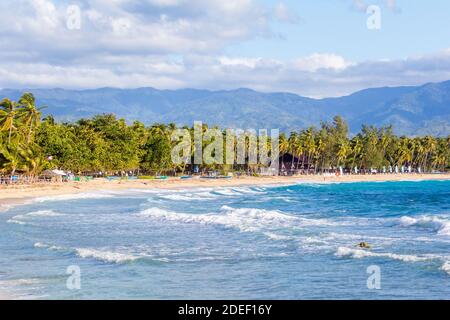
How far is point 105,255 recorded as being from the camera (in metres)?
21.0

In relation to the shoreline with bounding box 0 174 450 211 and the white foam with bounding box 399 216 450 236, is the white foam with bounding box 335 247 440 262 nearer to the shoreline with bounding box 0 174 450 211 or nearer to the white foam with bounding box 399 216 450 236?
the white foam with bounding box 399 216 450 236

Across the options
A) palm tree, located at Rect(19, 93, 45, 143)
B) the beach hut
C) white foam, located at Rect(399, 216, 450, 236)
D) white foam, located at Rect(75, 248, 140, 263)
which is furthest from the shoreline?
white foam, located at Rect(399, 216, 450, 236)

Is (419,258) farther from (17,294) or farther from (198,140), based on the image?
(198,140)

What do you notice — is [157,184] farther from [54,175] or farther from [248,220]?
[248,220]

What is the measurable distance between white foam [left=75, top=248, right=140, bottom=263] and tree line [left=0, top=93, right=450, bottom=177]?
38.5m

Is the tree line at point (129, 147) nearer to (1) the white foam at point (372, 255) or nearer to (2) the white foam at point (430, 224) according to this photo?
(2) the white foam at point (430, 224)

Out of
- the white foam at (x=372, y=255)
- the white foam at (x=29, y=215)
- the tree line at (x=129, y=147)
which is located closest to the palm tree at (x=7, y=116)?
the tree line at (x=129, y=147)

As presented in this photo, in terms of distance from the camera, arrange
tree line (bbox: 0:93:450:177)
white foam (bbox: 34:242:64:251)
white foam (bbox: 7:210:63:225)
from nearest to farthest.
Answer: white foam (bbox: 34:242:64:251), white foam (bbox: 7:210:63:225), tree line (bbox: 0:93:450:177)

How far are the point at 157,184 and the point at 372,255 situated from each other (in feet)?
215

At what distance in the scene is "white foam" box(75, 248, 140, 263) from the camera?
66.2 ft

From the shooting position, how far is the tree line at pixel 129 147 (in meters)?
64.2

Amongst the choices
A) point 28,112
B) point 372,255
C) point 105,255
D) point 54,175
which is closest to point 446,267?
point 372,255
